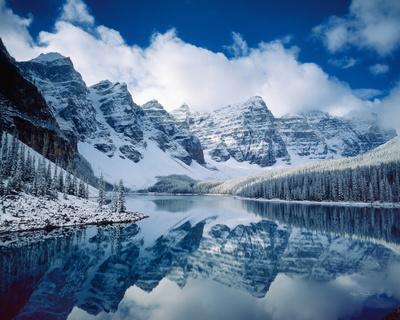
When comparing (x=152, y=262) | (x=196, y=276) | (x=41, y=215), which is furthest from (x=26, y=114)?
(x=196, y=276)

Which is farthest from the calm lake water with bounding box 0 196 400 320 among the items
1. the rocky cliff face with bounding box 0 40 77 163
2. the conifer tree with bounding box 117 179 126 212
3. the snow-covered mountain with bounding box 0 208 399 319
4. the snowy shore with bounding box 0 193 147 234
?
the rocky cliff face with bounding box 0 40 77 163

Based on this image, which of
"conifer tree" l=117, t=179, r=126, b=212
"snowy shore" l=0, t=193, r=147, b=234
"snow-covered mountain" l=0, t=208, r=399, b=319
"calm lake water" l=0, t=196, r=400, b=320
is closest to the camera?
"calm lake water" l=0, t=196, r=400, b=320

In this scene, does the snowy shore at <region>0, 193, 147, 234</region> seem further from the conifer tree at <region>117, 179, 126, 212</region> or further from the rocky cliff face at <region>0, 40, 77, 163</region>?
the rocky cliff face at <region>0, 40, 77, 163</region>

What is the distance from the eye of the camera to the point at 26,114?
123 metres

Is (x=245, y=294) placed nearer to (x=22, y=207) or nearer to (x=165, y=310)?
(x=165, y=310)

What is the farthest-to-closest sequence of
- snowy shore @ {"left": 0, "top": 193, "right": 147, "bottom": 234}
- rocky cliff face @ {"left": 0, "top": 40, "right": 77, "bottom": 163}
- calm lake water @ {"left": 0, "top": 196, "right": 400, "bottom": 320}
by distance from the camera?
rocky cliff face @ {"left": 0, "top": 40, "right": 77, "bottom": 163}, snowy shore @ {"left": 0, "top": 193, "right": 147, "bottom": 234}, calm lake water @ {"left": 0, "top": 196, "right": 400, "bottom": 320}

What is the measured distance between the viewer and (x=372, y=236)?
48812 mm

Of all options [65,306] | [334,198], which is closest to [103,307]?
[65,306]

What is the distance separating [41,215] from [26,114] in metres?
82.4

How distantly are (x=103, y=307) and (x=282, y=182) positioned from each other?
146930 mm

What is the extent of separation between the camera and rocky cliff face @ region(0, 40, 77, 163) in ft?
368

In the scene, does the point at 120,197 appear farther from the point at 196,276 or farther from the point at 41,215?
the point at 196,276

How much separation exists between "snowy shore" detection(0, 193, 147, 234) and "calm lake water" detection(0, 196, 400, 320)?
3.57m

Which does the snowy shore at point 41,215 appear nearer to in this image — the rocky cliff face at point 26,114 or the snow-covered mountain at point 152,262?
the snow-covered mountain at point 152,262
